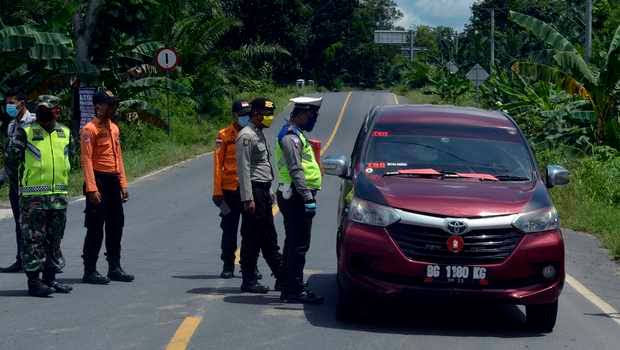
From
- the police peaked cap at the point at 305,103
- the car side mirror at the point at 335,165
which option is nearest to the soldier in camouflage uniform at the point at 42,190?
the police peaked cap at the point at 305,103

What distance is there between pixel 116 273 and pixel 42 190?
1367 millimetres

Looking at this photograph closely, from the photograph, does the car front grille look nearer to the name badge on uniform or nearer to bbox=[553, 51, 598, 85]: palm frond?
the name badge on uniform

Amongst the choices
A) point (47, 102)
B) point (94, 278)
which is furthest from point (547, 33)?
point (47, 102)

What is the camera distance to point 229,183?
36.2 feet

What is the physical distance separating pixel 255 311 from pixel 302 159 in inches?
55.6

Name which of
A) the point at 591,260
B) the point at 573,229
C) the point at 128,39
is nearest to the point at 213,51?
the point at 128,39

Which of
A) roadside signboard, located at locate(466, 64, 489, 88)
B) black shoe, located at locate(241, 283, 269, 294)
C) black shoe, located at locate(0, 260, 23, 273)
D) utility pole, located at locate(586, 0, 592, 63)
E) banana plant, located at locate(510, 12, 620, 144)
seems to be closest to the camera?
black shoe, located at locate(241, 283, 269, 294)

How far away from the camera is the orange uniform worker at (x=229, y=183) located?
1104 centimetres

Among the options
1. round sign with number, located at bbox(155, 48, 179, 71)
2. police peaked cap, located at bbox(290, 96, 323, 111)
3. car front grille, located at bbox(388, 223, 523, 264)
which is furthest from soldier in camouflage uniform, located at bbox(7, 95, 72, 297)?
round sign with number, located at bbox(155, 48, 179, 71)

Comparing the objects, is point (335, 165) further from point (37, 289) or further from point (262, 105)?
point (37, 289)

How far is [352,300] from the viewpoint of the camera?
858 cm

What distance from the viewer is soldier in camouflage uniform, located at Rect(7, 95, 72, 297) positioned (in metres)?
9.76

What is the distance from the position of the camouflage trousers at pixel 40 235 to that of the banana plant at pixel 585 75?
1545 cm

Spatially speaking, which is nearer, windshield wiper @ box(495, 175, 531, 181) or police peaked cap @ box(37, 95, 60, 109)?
windshield wiper @ box(495, 175, 531, 181)
